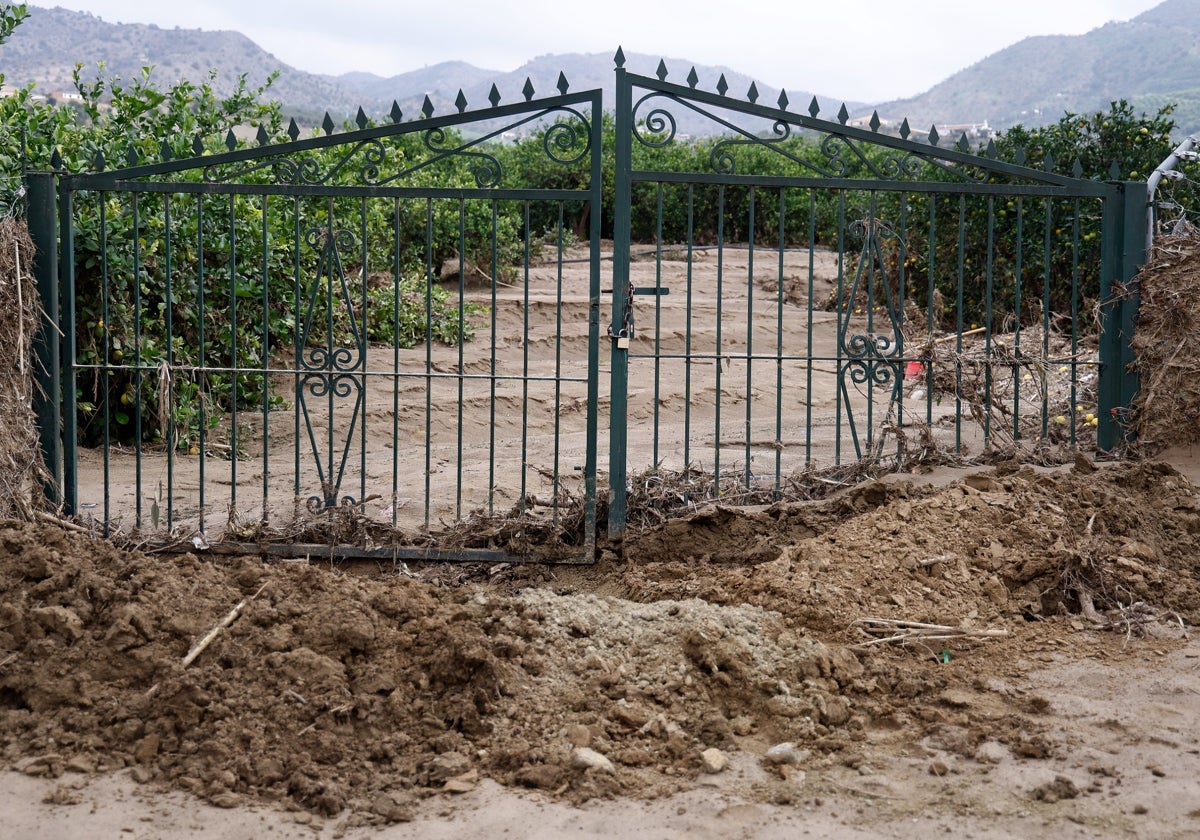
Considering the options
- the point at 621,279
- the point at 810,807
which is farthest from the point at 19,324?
the point at 810,807

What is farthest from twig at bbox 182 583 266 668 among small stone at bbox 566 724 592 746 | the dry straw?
the dry straw

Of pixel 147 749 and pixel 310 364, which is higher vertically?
pixel 310 364

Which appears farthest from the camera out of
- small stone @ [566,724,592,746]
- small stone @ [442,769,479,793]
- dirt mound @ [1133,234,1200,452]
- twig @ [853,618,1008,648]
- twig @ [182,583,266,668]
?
dirt mound @ [1133,234,1200,452]

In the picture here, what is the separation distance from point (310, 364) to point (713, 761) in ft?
11.0

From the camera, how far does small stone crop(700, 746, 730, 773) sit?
391 centimetres

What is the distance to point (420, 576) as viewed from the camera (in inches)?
234

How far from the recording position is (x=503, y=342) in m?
12.7

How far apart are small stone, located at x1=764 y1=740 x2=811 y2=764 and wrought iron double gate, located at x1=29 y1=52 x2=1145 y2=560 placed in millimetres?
2150

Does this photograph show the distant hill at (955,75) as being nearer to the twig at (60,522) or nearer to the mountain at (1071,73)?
the mountain at (1071,73)

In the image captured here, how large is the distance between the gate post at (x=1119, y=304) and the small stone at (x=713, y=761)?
3.80 meters

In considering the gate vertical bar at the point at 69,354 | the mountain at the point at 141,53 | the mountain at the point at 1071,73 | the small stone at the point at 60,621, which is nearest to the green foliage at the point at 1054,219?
the gate vertical bar at the point at 69,354

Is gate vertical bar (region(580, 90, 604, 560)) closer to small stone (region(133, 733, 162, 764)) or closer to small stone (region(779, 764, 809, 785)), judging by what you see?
small stone (region(779, 764, 809, 785))

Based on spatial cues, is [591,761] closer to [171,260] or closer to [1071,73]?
[171,260]

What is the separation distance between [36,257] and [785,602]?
13.6ft
